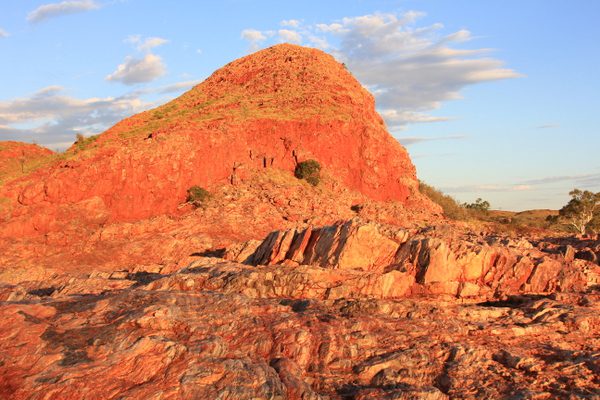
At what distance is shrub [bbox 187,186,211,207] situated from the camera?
102 feet

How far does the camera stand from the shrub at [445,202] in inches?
1655

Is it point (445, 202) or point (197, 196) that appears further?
point (445, 202)

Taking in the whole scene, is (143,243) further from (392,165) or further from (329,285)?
(392,165)

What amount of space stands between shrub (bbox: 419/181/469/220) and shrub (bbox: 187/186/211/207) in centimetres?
1985

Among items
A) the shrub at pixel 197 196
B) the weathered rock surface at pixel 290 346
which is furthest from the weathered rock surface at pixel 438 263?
the shrub at pixel 197 196

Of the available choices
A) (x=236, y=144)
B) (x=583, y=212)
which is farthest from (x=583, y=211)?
(x=236, y=144)

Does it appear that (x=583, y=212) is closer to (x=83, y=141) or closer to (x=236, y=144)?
(x=236, y=144)

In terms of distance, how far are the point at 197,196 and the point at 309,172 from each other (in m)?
7.84

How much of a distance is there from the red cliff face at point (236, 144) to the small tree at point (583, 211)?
14.6 metres

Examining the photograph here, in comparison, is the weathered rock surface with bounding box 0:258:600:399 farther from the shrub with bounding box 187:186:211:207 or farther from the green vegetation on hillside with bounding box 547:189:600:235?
the green vegetation on hillside with bounding box 547:189:600:235

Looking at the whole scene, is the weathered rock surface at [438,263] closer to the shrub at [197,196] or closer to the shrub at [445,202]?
the shrub at [197,196]

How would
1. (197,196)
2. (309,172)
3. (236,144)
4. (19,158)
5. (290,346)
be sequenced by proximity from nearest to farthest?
(290,346), (197,196), (236,144), (309,172), (19,158)

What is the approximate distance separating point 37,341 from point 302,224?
2096 centimetres

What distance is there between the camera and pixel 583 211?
42750 mm
